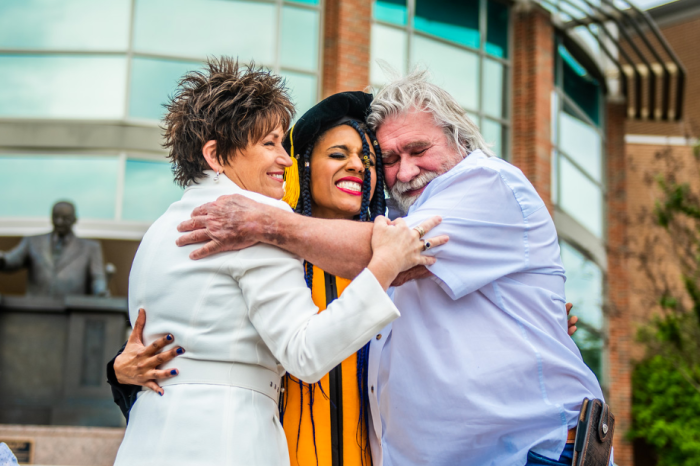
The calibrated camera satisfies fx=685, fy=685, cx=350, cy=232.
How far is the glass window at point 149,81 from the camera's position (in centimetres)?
1034

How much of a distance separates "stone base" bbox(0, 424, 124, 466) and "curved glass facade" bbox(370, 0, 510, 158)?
23.8 ft

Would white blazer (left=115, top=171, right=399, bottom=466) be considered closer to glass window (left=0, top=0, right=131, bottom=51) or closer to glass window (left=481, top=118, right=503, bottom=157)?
glass window (left=0, top=0, right=131, bottom=51)

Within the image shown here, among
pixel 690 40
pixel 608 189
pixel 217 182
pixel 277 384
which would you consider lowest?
pixel 277 384

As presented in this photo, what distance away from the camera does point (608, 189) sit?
16.4 m

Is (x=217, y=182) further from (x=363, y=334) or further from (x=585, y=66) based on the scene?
(x=585, y=66)

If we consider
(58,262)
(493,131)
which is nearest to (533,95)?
(493,131)

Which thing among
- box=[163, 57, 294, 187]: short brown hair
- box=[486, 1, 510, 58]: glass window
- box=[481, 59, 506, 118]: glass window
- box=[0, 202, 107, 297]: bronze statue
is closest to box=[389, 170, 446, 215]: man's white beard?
box=[163, 57, 294, 187]: short brown hair

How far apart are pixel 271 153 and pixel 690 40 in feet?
74.4

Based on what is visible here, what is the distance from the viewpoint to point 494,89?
43.1ft

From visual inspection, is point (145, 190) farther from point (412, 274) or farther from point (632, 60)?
point (632, 60)

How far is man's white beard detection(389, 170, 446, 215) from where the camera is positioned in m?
2.62

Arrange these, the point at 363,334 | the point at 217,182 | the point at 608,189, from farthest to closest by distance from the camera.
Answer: the point at 608,189
the point at 217,182
the point at 363,334

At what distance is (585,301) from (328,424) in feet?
43.2

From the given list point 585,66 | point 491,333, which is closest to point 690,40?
point 585,66
